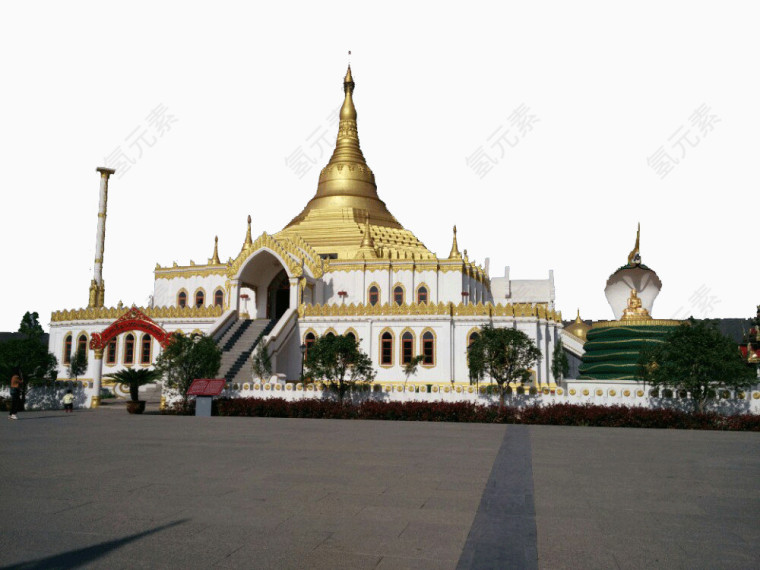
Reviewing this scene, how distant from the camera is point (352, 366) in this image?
30641 millimetres

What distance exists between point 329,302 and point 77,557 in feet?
128

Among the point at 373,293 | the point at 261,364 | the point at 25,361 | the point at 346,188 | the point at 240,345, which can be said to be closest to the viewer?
the point at 25,361

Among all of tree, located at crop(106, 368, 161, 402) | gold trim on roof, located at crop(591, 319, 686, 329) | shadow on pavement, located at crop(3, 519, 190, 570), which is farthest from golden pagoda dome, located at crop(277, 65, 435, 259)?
shadow on pavement, located at crop(3, 519, 190, 570)

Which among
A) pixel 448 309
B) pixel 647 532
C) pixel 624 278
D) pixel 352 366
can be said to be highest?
pixel 624 278

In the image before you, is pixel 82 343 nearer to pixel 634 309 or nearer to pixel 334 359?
pixel 334 359

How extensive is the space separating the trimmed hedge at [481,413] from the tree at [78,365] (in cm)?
1675

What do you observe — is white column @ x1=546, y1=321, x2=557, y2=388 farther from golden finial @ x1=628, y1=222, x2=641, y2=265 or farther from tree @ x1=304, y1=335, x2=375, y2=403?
tree @ x1=304, y1=335, x2=375, y2=403

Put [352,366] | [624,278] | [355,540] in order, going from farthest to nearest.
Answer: [624,278] → [352,366] → [355,540]

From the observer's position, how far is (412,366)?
36875 millimetres

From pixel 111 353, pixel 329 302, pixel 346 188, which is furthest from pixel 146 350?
pixel 346 188

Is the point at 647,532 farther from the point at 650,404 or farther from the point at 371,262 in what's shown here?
the point at 371,262

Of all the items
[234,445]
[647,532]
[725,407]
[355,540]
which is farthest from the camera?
[725,407]

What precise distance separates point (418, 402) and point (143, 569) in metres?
21.5

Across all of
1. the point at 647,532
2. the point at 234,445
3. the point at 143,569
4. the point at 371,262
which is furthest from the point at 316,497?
the point at 371,262
